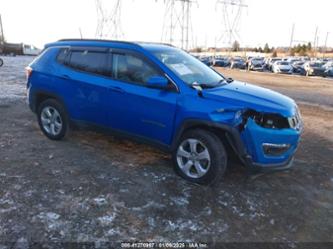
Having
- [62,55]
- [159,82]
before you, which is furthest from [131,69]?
[62,55]

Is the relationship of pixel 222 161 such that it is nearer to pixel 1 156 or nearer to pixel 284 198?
pixel 284 198

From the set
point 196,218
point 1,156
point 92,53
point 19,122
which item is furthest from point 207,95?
point 19,122

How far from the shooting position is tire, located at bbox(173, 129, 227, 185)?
424 centimetres

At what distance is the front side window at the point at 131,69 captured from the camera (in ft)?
15.5

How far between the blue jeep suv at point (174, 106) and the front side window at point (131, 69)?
0.05 feet

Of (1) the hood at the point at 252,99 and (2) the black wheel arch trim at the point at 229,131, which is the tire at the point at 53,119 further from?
(1) the hood at the point at 252,99

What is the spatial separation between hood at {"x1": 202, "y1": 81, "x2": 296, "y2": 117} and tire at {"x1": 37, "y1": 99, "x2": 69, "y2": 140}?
2.61 m

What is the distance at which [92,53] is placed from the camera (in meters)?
5.36

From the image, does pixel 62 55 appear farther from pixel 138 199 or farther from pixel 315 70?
pixel 315 70

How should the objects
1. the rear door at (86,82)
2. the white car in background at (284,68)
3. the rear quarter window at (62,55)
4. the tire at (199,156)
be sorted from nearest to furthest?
the tire at (199,156) → the rear door at (86,82) → the rear quarter window at (62,55) → the white car in background at (284,68)

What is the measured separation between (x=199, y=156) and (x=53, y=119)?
2874 mm

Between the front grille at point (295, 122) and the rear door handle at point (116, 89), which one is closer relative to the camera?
the front grille at point (295, 122)

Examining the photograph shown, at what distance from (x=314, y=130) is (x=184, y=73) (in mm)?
4739

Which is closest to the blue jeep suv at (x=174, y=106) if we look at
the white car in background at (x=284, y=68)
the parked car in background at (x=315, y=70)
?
the parked car in background at (x=315, y=70)
